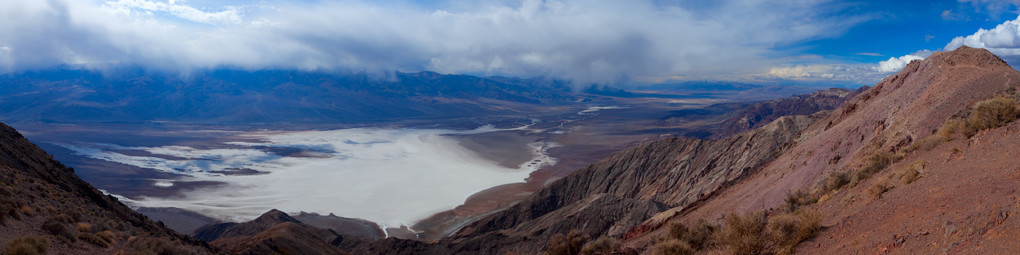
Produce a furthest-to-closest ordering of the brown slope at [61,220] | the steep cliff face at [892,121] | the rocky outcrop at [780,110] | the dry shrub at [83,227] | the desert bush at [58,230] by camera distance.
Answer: the rocky outcrop at [780,110] → the steep cliff face at [892,121] → the dry shrub at [83,227] → the desert bush at [58,230] → the brown slope at [61,220]

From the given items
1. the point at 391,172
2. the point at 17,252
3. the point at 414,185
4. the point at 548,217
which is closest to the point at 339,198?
the point at 414,185

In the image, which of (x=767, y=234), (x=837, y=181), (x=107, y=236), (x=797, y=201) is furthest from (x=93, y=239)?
(x=837, y=181)

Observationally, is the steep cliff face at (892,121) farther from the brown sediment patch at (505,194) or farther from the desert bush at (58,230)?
the brown sediment patch at (505,194)

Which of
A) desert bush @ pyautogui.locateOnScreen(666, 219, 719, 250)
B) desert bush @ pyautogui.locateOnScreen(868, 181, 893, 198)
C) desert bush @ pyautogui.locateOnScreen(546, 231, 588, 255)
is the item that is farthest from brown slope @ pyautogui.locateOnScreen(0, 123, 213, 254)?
desert bush @ pyautogui.locateOnScreen(868, 181, 893, 198)

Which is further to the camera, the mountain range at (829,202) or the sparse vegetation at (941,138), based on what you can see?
the sparse vegetation at (941,138)

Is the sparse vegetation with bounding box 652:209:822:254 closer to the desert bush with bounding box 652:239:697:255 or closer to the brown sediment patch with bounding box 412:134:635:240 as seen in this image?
the desert bush with bounding box 652:239:697:255

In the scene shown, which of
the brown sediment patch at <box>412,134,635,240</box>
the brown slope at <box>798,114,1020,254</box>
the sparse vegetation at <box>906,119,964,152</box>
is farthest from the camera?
the brown sediment patch at <box>412,134,635,240</box>

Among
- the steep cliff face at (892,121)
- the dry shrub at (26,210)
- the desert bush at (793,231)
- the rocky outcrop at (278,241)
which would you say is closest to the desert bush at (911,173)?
the desert bush at (793,231)
